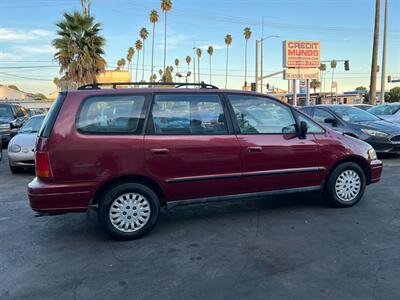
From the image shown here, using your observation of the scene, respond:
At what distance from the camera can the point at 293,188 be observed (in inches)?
206

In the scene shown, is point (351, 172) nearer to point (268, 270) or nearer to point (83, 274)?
point (268, 270)

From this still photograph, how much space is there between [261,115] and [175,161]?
1.34m

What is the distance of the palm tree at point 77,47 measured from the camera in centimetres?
2277

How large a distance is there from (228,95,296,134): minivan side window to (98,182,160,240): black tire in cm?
141

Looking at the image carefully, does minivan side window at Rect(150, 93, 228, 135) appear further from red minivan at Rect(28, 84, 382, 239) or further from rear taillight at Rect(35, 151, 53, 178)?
rear taillight at Rect(35, 151, 53, 178)

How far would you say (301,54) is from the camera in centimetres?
3050

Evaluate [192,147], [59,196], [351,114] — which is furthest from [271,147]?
[351,114]

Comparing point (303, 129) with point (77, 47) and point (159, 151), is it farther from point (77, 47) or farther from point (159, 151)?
point (77, 47)

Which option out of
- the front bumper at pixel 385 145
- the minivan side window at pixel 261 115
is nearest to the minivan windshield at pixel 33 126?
the minivan side window at pixel 261 115

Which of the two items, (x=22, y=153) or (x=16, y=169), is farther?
(x=16, y=169)

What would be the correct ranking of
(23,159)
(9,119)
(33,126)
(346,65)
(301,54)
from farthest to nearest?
(346,65), (301,54), (9,119), (33,126), (23,159)

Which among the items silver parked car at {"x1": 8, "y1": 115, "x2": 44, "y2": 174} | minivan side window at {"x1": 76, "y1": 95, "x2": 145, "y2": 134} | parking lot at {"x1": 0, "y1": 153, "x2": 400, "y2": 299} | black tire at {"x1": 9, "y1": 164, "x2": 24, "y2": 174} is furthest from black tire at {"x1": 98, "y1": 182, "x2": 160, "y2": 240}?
black tire at {"x1": 9, "y1": 164, "x2": 24, "y2": 174}

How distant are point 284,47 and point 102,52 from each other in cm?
1403

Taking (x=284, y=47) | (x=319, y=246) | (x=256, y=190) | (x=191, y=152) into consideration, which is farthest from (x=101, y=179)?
(x=284, y=47)
